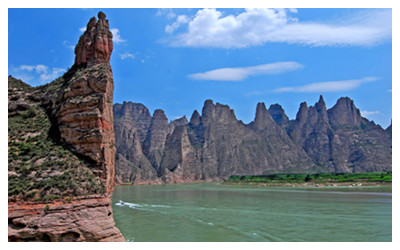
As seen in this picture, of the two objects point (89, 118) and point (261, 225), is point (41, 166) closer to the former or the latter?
point (89, 118)

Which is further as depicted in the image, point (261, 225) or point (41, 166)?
point (261, 225)

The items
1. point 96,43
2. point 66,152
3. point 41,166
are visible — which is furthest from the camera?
point 96,43

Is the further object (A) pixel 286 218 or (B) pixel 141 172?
(B) pixel 141 172

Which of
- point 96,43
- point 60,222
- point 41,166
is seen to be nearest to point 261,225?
point 60,222

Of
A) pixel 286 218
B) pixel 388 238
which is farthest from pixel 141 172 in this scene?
pixel 388 238

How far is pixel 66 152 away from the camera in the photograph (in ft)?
91.0

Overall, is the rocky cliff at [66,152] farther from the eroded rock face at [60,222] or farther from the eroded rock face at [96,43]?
the eroded rock face at [96,43]

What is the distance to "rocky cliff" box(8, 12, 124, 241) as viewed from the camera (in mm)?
22031

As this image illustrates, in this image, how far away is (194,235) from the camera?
1177 inches

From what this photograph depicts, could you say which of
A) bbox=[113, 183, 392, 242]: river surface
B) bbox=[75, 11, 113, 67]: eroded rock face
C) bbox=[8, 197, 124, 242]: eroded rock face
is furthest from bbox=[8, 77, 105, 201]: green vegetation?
bbox=[75, 11, 113, 67]: eroded rock face

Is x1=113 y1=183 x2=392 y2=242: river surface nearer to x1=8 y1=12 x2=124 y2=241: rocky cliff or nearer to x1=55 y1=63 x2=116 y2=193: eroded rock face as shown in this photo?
x1=8 y1=12 x2=124 y2=241: rocky cliff

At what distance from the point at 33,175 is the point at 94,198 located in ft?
16.1

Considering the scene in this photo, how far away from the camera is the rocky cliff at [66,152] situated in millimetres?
22031

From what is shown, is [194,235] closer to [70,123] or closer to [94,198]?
[94,198]
